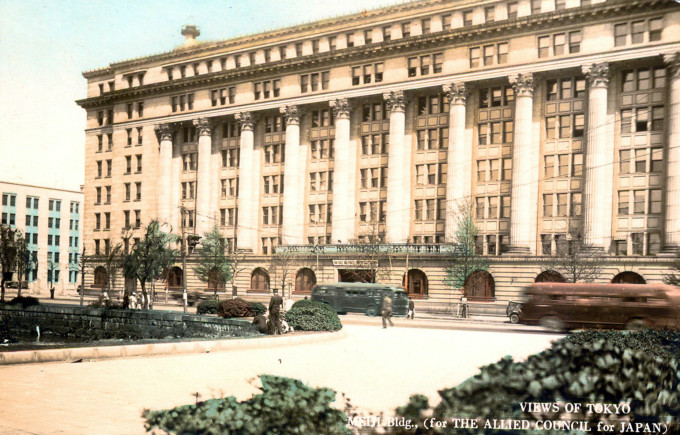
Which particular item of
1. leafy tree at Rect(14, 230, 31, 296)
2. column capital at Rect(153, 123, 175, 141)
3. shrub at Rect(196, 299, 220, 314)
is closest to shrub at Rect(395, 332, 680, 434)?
leafy tree at Rect(14, 230, 31, 296)

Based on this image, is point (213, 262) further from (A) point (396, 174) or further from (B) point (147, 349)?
(A) point (396, 174)

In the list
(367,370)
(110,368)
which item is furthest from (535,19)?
(110,368)

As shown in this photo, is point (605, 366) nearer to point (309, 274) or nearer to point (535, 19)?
point (309, 274)

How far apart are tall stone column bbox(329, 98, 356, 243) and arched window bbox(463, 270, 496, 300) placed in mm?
2970

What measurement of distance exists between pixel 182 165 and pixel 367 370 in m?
7.93

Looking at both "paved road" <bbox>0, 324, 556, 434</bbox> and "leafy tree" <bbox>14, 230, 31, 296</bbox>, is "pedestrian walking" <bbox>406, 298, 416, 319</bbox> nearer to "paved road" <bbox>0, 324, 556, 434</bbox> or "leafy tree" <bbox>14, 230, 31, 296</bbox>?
"paved road" <bbox>0, 324, 556, 434</bbox>

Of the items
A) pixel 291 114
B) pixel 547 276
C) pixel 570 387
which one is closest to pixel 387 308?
pixel 547 276

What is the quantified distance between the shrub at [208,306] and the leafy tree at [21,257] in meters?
6.61

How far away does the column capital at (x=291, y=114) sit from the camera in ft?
48.7

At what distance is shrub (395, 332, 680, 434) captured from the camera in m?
6.42

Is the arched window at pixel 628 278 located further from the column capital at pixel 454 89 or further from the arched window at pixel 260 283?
the column capital at pixel 454 89

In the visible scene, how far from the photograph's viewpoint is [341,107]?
1430 cm

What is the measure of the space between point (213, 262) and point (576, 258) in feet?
37.1

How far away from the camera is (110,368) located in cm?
1298
